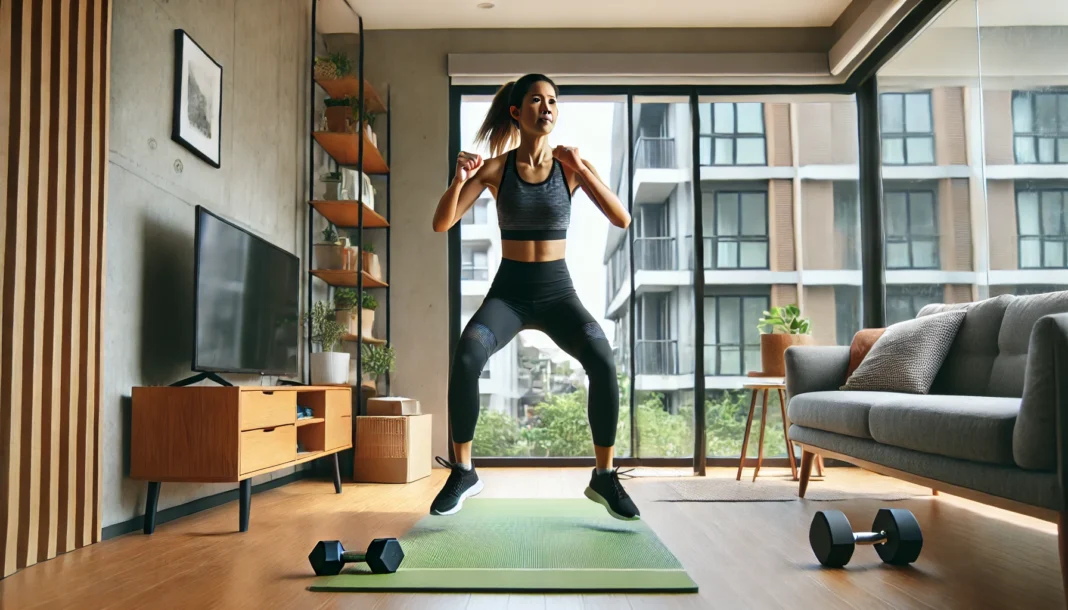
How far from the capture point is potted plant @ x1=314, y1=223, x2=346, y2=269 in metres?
4.69

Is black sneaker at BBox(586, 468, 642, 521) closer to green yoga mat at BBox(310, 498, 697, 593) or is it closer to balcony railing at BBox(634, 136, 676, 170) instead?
green yoga mat at BBox(310, 498, 697, 593)

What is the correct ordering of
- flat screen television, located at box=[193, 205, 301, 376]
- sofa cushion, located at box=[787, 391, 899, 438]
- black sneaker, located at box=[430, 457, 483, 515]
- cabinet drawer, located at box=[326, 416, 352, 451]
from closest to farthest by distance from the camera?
black sneaker, located at box=[430, 457, 483, 515] → sofa cushion, located at box=[787, 391, 899, 438] → flat screen television, located at box=[193, 205, 301, 376] → cabinet drawer, located at box=[326, 416, 352, 451]

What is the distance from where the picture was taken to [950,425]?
2.33 metres

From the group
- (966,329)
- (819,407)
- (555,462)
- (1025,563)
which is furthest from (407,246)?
(1025,563)

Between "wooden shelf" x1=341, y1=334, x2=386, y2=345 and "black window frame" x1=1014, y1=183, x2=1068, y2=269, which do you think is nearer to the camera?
"black window frame" x1=1014, y1=183, x2=1068, y2=269

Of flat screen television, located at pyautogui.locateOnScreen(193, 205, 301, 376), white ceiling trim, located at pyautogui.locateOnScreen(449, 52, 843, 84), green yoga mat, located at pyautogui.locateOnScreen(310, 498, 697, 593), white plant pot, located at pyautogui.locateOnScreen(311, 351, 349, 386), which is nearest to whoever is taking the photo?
green yoga mat, located at pyautogui.locateOnScreen(310, 498, 697, 593)

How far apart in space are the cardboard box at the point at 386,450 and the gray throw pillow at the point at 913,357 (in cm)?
221

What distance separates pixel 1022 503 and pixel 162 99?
9.92 ft

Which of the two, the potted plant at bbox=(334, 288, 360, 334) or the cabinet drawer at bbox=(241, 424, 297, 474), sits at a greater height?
the potted plant at bbox=(334, 288, 360, 334)

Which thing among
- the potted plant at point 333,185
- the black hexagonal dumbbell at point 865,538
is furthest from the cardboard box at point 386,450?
the black hexagonal dumbbell at point 865,538

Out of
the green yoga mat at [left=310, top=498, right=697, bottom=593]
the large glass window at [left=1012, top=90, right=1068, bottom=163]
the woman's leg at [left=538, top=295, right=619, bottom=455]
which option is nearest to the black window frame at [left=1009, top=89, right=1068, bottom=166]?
the large glass window at [left=1012, top=90, right=1068, bottom=163]

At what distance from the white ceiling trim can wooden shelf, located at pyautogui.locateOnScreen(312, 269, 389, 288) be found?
137 cm

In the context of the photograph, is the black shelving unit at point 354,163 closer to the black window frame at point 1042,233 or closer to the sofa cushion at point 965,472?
the sofa cushion at point 965,472

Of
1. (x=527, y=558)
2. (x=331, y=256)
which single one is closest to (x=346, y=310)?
(x=331, y=256)
